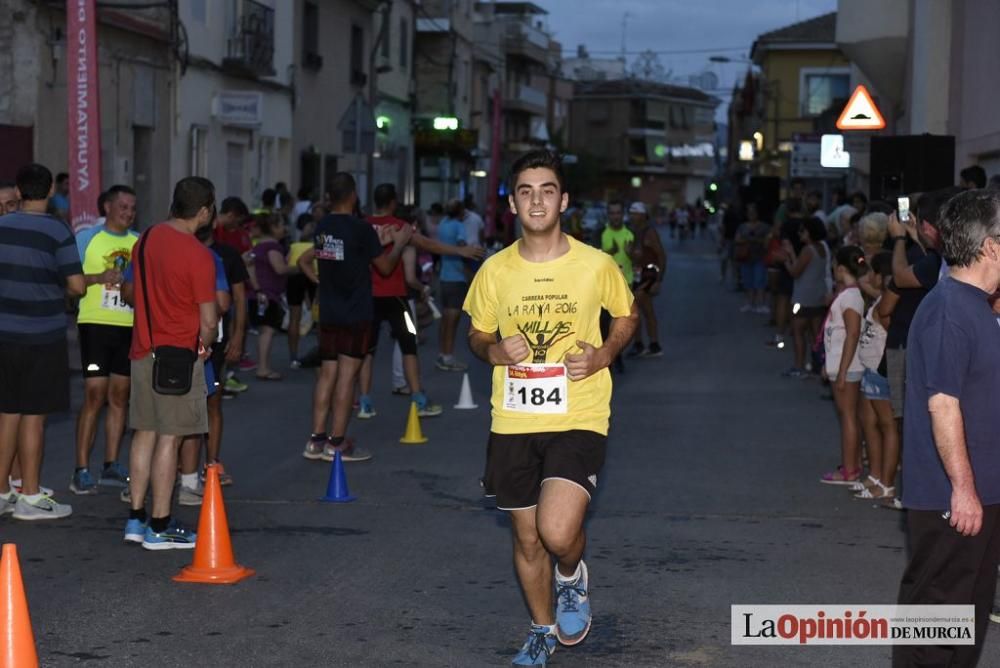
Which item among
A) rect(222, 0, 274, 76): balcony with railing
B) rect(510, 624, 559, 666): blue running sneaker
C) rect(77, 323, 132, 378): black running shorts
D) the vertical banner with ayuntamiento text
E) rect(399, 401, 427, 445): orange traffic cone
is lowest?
rect(399, 401, 427, 445): orange traffic cone

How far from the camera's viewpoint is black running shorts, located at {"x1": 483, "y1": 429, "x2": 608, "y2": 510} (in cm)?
622

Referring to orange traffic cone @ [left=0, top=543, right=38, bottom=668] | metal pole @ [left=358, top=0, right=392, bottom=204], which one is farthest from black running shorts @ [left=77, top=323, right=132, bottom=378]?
metal pole @ [left=358, top=0, right=392, bottom=204]

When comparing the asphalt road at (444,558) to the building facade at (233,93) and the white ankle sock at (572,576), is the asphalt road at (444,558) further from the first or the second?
the building facade at (233,93)

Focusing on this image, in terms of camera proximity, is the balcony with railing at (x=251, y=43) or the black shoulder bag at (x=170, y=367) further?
the balcony with railing at (x=251, y=43)

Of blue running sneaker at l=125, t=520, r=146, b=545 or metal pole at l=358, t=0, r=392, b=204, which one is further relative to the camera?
metal pole at l=358, t=0, r=392, b=204

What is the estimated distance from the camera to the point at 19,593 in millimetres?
5750

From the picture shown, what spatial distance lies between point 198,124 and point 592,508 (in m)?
20.0

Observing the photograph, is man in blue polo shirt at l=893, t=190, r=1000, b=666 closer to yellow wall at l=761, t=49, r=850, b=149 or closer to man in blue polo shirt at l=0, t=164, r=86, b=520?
man in blue polo shirt at l=0, t=164, r=86, b=520

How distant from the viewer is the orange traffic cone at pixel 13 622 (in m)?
5.68

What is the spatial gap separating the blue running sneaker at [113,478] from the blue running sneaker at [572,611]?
468 cm

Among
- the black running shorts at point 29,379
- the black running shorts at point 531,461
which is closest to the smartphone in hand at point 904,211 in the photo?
the black running shorts at point 531,461

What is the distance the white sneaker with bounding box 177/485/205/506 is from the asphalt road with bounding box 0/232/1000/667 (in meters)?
0.15

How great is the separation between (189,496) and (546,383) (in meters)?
4.38

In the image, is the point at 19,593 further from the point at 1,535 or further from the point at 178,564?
the point at 1,535
